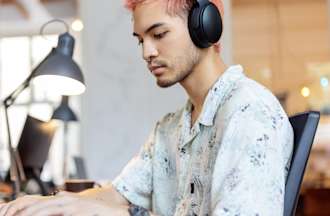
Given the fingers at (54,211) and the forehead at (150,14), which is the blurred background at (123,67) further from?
the fingers at (54,211)

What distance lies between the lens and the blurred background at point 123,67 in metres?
3.16

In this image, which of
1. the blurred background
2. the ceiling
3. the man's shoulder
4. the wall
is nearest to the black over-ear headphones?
the man's shoulder

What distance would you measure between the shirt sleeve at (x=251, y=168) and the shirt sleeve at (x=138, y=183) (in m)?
0.45

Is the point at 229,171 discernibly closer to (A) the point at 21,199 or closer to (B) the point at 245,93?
(B) the point at 245,93

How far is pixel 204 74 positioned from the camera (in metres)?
1.29

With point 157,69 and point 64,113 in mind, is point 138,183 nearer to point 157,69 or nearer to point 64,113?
point 157,69

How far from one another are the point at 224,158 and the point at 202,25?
300 mm

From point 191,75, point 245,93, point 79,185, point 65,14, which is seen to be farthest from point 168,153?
point 65,14

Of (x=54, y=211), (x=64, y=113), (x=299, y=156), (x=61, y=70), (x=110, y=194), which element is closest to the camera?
(x=54, y=211)

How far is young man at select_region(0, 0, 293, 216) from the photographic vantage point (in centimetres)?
103

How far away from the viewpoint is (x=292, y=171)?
3.66 ft

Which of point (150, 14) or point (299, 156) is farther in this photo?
point (150, 14)

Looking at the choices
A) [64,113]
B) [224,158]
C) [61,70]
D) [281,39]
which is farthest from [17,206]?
[281,39]

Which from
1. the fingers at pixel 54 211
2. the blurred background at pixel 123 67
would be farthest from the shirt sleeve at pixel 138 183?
the blurred background at pixel 123 67
